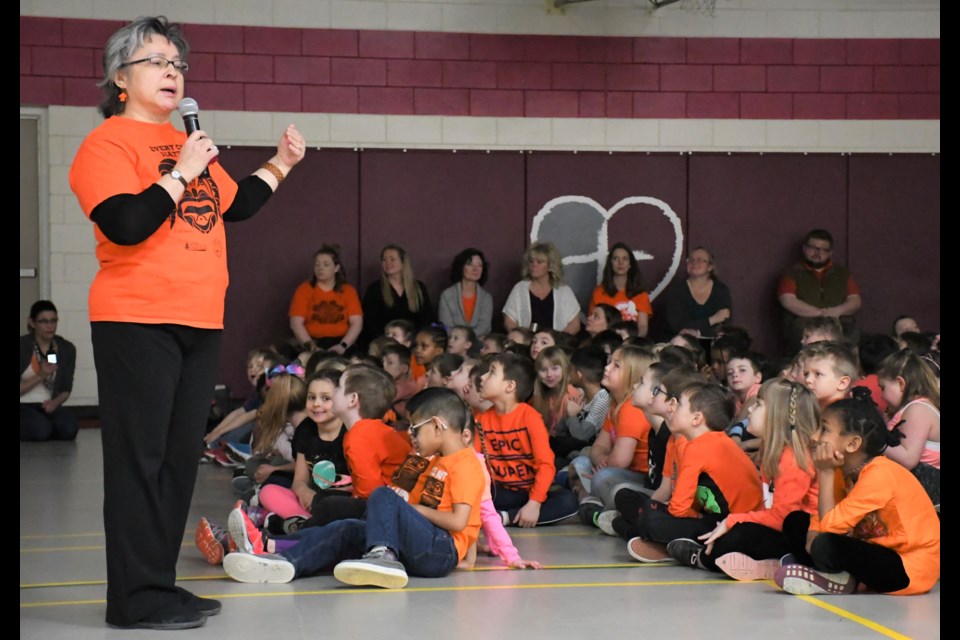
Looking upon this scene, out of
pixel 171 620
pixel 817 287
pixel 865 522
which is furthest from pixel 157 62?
pixel 817 287

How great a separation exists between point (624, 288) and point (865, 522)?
664 cm

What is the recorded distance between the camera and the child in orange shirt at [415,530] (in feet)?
15.0

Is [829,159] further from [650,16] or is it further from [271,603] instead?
[271,603]

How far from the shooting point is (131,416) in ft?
12.1

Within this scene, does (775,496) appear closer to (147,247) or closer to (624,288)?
(147,247)

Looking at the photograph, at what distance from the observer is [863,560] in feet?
14.3

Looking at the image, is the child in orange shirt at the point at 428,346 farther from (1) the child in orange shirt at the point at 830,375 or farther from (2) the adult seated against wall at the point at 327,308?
(1) the child in orange shirt at the point at 830,375

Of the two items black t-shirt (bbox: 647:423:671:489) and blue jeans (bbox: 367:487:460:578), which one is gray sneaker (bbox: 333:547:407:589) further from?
black t-shirt (bbox: 647:423:671:489)

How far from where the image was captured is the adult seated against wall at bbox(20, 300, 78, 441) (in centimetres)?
986

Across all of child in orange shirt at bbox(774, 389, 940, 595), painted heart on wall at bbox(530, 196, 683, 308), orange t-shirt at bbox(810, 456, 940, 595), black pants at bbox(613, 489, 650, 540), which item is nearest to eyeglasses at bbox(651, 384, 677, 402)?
black pants at bbox(613, 489, 650, 540)

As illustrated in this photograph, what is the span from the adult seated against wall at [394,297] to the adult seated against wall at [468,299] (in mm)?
193

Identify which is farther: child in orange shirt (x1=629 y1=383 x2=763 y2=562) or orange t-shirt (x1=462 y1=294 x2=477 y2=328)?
orange t-shirt (x1=462 y1=294 x2=477 y2=328)

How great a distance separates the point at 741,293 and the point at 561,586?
7.50 meters

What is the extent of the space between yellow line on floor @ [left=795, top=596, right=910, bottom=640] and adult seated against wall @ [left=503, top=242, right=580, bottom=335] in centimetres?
654
